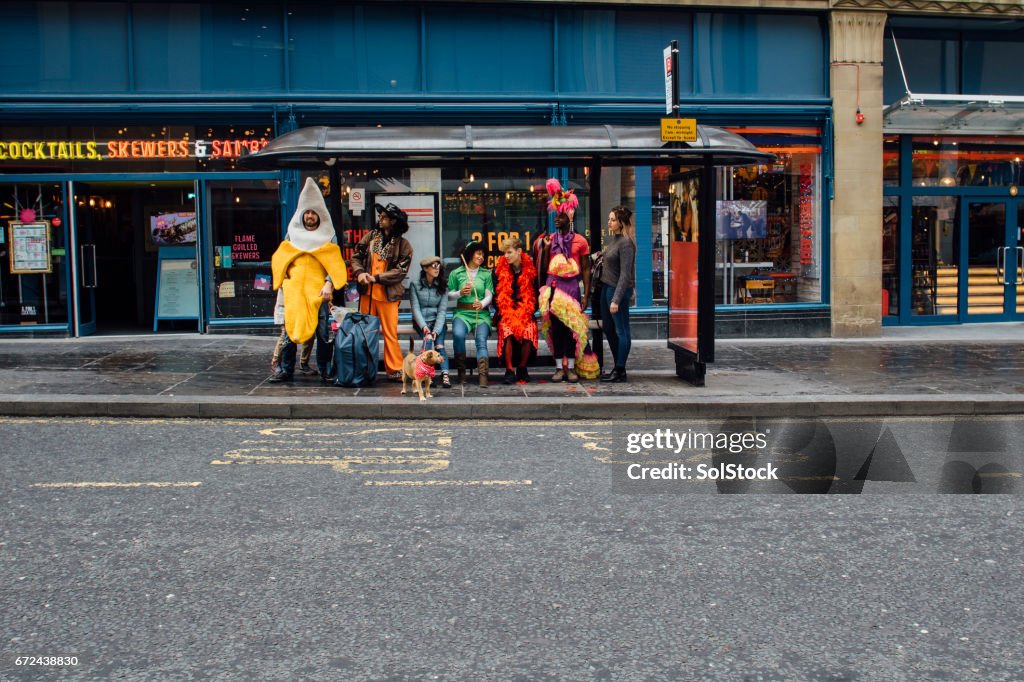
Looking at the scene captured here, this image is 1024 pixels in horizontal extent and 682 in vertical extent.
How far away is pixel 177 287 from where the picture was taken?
16062 millimetres

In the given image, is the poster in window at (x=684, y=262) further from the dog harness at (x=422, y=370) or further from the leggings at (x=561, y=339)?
the dog harness at (x=422, y=370)

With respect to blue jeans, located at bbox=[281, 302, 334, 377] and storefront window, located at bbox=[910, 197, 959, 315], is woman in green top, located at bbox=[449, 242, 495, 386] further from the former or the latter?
storefront window, located at bbox=[910, 197, 959, 315]

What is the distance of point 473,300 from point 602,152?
2.06 metres

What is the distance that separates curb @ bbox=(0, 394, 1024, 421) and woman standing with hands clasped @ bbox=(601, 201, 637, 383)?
1178mm

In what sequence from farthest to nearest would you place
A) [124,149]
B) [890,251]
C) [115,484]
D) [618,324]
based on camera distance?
[890,251] < [124,149] < [618,324] < [115,484]

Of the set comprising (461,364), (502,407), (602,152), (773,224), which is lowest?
(502,407)

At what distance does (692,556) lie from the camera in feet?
17.9

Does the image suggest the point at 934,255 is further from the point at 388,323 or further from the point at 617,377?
the point at 388,323

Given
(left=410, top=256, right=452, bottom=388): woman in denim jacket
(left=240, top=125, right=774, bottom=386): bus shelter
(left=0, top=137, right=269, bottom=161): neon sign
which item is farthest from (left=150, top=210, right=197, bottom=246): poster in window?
(left=410, top=256, right=452, bottom=388): woman in denim jacket

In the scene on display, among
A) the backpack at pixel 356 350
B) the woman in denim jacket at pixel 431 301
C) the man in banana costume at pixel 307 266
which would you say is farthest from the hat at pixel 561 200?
the man in banana costume at pixel 307 266

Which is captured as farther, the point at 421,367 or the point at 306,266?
the point at 306,266

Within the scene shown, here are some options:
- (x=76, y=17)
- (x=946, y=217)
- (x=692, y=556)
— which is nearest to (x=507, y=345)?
(x=692, y=556)

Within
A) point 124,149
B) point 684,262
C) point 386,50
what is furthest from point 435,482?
point 124,149

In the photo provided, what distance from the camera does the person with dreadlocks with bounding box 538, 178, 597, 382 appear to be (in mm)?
11156
